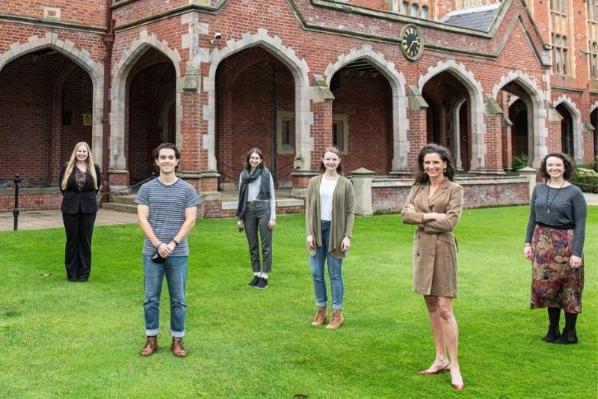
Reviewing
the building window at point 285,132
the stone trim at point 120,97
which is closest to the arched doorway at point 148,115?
the stone trim at point 120,97

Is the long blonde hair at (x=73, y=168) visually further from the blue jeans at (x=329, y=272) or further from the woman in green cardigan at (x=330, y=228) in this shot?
the blue jeans at (x=329, y=272)

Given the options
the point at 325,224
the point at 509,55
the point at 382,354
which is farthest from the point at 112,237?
the point at 509,55

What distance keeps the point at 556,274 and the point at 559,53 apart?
32305mm

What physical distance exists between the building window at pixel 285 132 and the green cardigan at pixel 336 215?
49.2 feet

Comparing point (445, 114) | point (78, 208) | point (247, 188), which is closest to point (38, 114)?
point (78, 208)

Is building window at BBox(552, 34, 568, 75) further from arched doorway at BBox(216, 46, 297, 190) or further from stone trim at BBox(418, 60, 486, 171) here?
arched doorway at BBox(216, 46, 297, 190)

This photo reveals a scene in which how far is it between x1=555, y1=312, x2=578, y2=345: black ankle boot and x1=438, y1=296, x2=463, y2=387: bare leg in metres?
1.42

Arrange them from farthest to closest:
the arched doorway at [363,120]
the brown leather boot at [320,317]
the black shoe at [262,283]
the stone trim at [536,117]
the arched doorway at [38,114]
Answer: the stone trim at [536,117], the arched doorway at [363,120], the arched doorway at [38,114], the black shoe at [262,283], the brown leather boot at [320,317]

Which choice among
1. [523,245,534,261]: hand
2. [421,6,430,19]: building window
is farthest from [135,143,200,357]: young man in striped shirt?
[421,6,430,19]: building window

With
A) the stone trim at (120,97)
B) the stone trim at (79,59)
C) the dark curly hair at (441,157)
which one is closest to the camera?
the dark curly hair at (441,157)

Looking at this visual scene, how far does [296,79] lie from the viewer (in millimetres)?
16094

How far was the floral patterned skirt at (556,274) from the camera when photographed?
481cm

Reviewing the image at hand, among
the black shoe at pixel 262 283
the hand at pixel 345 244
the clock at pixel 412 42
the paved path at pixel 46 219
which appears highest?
the clock at pixel 412 42

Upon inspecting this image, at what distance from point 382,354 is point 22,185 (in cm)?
1563
